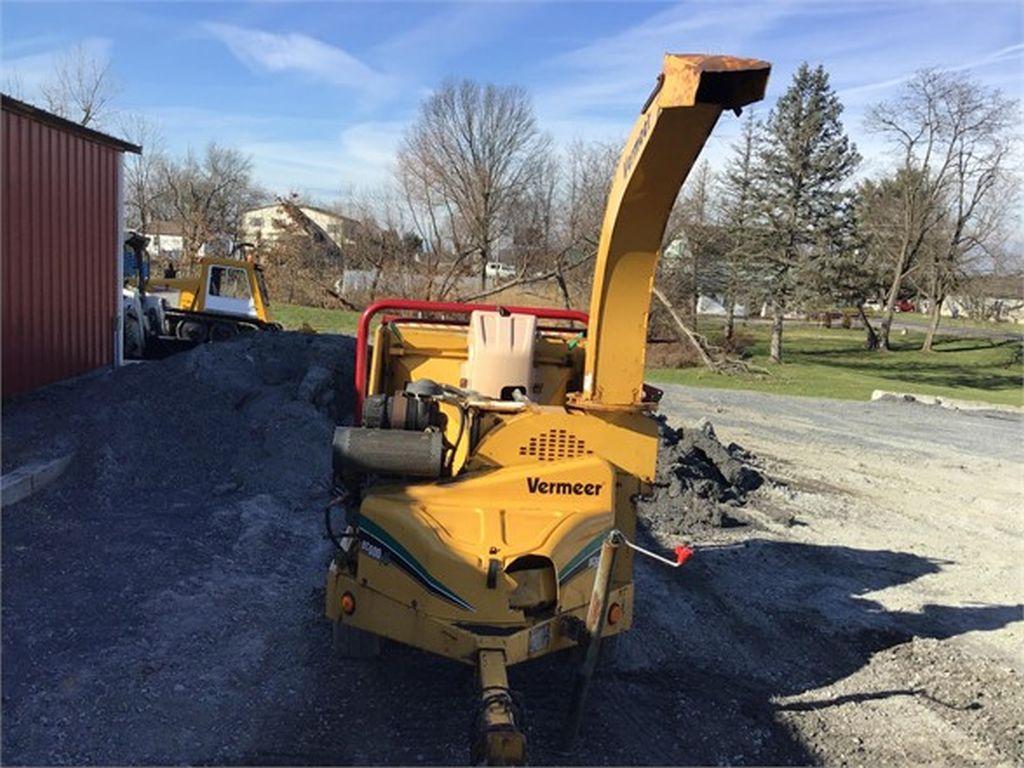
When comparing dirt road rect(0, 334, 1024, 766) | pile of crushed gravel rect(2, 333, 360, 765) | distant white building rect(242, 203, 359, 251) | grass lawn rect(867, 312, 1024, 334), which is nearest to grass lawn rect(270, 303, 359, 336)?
distant white building rect(242, 203, 359, 251)

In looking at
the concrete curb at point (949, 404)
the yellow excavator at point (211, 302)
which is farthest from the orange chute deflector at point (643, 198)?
the concrete curb at point (949, 404)

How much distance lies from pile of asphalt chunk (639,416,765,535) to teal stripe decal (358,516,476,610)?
4.54m

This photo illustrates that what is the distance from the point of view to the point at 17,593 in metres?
6.14

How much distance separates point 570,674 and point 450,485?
4.67ft

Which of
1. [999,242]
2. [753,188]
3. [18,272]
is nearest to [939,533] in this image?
[18,272]

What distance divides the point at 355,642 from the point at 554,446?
60.8 inches

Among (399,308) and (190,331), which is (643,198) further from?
(190,331)

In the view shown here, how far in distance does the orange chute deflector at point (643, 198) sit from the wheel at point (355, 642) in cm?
175

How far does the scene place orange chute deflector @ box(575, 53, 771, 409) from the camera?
418 centimetres

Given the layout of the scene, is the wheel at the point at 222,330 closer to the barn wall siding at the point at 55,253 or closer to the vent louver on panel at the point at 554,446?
the barn wall siding at the point at 55,253

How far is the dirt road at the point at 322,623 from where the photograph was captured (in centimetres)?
473

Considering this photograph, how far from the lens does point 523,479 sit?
491 centimetres

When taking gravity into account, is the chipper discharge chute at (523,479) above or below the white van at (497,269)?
Answer: below

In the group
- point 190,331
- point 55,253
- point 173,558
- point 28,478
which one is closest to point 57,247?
point 55,253
